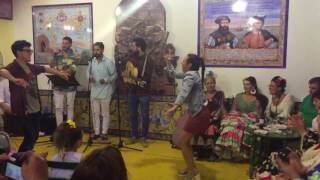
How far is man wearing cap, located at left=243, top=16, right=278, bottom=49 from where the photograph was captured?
181 inches

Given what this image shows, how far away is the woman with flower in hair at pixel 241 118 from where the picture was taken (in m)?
4.10

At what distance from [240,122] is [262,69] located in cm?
95

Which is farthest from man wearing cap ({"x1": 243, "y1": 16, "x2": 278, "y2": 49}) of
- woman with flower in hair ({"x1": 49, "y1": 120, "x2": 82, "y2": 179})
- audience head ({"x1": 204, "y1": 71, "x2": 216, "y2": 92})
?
woman with flower in hair ({"x1": 49, "y1": 120, "x2": 82, "y2": 179})

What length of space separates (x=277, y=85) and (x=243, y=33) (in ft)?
2.89

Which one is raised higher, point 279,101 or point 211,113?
point 279,101

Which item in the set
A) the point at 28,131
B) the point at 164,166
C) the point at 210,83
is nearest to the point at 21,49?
the point at 28,131

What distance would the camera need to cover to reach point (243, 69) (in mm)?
4801

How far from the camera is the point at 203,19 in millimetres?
4934

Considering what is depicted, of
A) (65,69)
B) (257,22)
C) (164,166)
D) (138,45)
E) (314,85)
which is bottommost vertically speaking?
(164,166)

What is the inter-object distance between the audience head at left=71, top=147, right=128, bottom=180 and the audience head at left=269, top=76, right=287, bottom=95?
3629 millimetres

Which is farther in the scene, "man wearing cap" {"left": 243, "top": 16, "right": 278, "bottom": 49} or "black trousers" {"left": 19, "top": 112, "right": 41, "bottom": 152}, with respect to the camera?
"man wearing cap" {"left": 243, "top": 16, "right": 278, "bottom": 49}

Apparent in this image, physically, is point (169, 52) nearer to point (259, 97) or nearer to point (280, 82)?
point (259, 97)

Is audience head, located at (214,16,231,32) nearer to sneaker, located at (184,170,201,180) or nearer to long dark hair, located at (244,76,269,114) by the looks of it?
long dark hair, located at (244,76,269,114)

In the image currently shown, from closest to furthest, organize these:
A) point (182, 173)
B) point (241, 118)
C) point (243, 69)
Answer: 1. point (182, 173)
2. point (241, 118)
3. point (243, 69)
